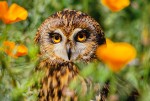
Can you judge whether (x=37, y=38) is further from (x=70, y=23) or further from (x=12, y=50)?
(x=12, y=50)

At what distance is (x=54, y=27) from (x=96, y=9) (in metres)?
1.39

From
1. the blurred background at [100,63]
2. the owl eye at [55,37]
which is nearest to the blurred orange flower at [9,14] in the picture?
the blurred background at [100,63]

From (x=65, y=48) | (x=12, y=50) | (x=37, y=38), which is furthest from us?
(x=37, y=38)

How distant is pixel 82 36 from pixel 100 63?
0.16m

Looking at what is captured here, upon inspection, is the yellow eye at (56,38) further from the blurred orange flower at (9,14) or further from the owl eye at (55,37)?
the blurred orange flower at (9,14)

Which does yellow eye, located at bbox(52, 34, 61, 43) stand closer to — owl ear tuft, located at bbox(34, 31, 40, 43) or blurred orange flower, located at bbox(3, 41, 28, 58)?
owl ear tuft, located at bbox(34, 31, 40, 43)

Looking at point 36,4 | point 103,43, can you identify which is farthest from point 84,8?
point 103,43

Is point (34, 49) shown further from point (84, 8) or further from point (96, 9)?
point (96, 9)

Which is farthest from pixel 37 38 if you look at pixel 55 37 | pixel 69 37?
pixel 69 37

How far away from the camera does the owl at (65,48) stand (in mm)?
3365

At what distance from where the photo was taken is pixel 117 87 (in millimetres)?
3432

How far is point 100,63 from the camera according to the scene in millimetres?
3350

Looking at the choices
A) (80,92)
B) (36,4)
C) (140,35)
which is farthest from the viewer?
(140,35)

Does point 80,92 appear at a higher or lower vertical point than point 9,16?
lower
